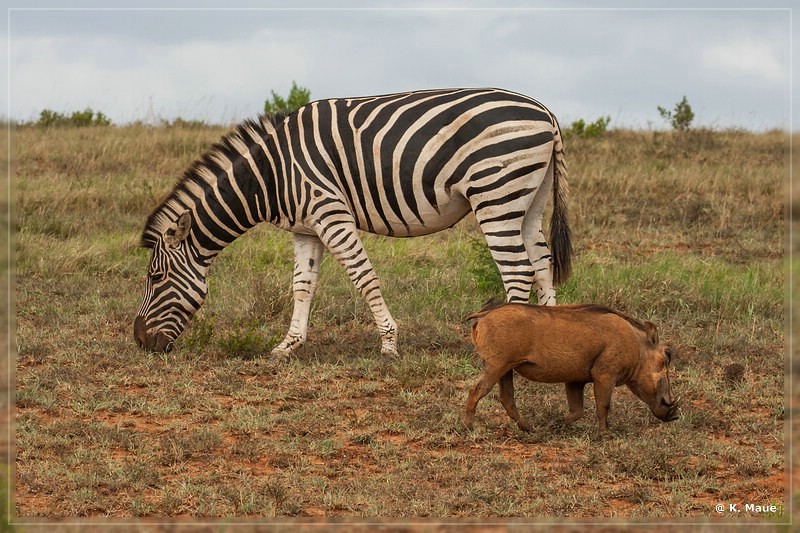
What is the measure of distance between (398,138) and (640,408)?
2.79m

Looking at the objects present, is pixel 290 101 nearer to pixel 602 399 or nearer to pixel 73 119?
pixel 73 119

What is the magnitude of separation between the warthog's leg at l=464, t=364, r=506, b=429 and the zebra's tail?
2387 mm

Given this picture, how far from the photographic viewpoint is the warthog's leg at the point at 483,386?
5504 mm

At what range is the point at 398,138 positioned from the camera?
752 centimetres

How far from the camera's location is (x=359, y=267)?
25.4 ft

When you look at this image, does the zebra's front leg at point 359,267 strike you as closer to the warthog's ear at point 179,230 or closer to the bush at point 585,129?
the warthog's ear at point 179,230

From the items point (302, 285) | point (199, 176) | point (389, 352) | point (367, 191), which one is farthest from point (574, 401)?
point (199, 176)

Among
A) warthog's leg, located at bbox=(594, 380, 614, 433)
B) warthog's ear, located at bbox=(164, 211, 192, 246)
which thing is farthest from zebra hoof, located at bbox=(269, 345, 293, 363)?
warthog's leg, located at bbox=(594, 380, 614, 433)

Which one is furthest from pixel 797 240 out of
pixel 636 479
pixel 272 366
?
pixel 272 366

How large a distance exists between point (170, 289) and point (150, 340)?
1.48 feet

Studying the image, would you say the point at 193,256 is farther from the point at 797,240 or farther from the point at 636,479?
the point at 797,240

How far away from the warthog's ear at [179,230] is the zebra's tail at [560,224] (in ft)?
9.76

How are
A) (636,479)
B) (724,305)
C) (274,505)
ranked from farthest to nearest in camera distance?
(724,305), (636,479), (274,505)

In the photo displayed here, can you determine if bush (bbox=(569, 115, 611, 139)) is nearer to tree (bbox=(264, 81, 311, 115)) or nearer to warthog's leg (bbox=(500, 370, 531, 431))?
tree (bbox=(264, 81, 311, 115))
